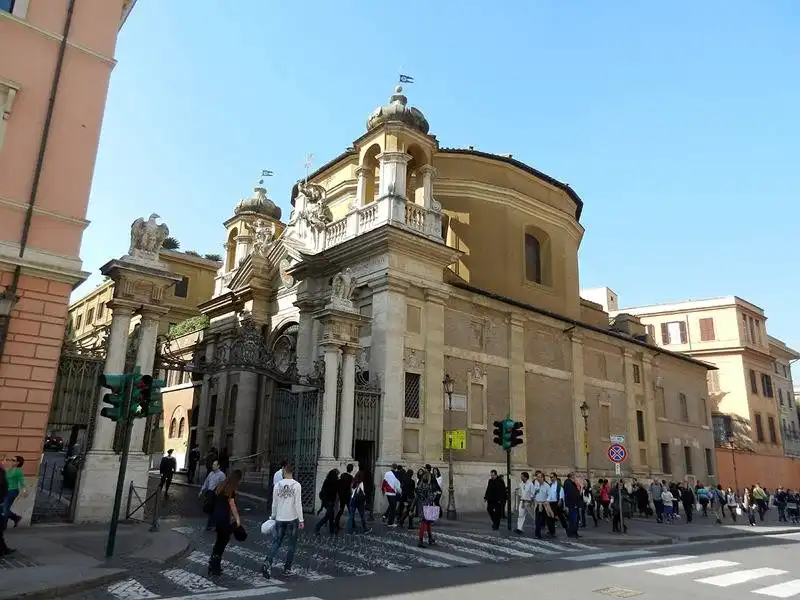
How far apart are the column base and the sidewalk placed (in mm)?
459

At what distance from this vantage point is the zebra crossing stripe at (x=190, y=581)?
7.78 meters

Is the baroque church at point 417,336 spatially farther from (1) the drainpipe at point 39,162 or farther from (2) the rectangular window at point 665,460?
(1) the drainpipe at point 39,162

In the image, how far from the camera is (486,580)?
8.84 meters

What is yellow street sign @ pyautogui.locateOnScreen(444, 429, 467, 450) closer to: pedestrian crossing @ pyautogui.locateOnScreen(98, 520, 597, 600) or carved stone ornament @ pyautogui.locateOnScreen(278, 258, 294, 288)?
pedestrian crossing @ pyautogui.locateOnScreen(98, 520, 597, 600)

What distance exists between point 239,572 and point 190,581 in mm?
873

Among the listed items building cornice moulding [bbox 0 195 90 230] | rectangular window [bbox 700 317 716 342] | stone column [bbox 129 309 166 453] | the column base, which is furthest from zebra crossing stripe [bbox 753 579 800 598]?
rectangular window [bbox 700 317 716 342]

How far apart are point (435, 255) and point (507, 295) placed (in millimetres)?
5650

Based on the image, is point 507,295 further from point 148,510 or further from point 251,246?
point 148,510

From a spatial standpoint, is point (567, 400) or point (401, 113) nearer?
point (401, 113)

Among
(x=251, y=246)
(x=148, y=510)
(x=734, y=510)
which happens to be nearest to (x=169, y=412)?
(x=251, y=246)

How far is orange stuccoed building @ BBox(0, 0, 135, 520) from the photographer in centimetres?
1260

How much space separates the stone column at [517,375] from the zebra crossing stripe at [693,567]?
10.7 meters

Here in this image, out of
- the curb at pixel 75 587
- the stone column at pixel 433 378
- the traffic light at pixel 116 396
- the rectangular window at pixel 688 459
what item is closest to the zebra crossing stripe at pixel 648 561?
the curb at pixel 75 587

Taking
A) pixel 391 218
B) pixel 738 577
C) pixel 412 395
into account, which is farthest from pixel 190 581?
pixel 391 218
